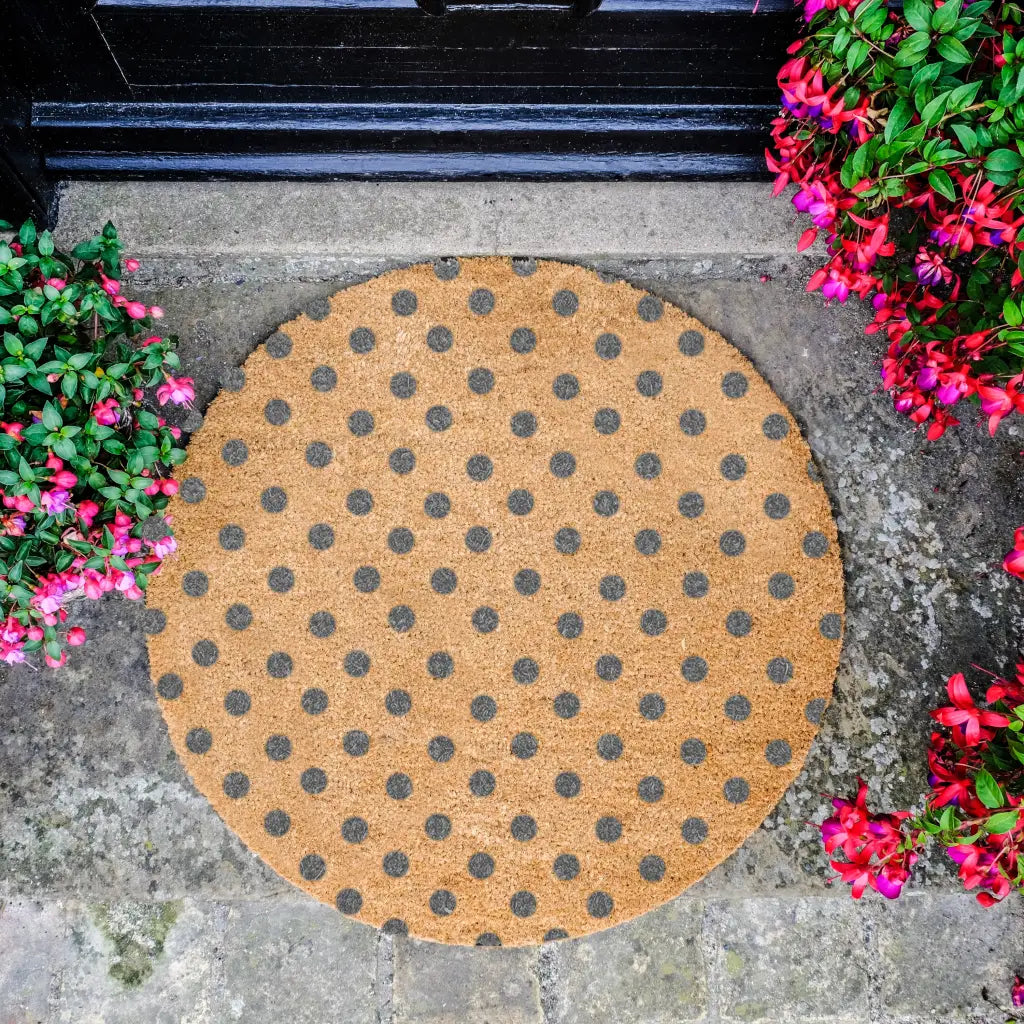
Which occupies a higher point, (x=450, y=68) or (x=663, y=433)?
(x=450, y=68)

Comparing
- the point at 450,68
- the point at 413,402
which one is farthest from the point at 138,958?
the point at 450,68

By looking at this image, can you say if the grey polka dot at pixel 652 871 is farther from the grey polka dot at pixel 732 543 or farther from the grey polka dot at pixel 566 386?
Answer: the grey polka dot at pixel 566 386

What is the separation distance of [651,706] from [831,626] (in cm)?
57

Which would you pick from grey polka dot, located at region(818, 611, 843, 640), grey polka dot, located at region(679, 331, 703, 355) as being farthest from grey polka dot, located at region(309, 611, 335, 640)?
grey polka dot, located at region(818, 611, 843, 640)

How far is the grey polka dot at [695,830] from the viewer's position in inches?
92.0

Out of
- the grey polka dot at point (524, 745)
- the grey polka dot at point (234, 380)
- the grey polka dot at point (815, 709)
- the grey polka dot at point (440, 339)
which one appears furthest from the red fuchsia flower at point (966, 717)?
the grey polka dot at point (234, 380)

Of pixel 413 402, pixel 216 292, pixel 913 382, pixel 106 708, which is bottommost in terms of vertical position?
pixel 106 708

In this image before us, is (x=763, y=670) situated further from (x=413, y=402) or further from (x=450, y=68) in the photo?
(x=450, y=68)

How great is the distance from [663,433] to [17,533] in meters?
1.65

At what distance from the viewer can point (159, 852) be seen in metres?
2.35

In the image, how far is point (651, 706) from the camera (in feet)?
7.70

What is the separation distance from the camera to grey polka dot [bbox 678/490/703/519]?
2.37 metres

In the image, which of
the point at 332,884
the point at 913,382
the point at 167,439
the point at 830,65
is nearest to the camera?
the point at 830,65

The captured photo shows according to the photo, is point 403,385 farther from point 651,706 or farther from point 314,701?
point 651,706
